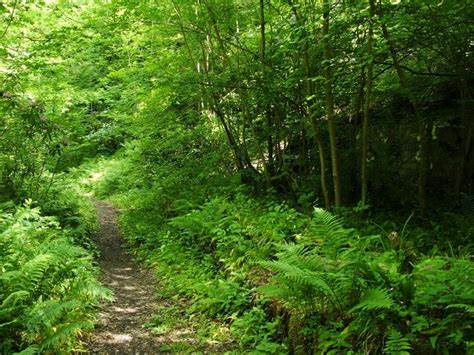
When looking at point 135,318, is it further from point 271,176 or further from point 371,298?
point 271,176

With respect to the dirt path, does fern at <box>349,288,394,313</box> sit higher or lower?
higher

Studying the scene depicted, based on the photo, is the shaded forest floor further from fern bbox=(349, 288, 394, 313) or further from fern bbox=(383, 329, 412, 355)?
fern bbox=(383, 329, 412, 355)

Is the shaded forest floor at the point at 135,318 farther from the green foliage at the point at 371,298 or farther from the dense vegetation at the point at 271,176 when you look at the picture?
the green foliage at the point at 371,298

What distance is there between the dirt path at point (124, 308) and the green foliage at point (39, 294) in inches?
13.3

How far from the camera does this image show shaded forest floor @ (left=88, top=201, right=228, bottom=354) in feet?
17.8

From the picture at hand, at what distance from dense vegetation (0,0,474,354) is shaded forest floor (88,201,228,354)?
0.87 ft

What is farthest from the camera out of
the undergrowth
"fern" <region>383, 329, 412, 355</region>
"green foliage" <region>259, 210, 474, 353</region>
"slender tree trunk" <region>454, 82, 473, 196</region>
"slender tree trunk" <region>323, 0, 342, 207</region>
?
"slender tree trunk" <region>454, 82, 473, 196</region>

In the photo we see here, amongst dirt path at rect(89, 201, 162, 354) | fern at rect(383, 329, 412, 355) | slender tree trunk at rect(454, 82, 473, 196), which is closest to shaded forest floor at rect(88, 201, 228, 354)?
dirt path at rect(89, 201, 162, 354)

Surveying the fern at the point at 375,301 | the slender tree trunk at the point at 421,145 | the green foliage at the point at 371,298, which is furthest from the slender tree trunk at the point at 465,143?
the fern at the point at 375,301

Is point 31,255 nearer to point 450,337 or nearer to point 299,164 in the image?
point 450,337

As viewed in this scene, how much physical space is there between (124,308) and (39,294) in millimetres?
1721

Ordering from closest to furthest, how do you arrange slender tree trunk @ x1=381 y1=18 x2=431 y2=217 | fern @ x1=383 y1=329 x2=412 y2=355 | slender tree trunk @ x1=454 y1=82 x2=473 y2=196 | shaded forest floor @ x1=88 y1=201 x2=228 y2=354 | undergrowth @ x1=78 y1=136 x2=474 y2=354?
1. fern @ x1=383 y1=329 x2=412 y2=355
2. undergrowth @ x1=78 y1=136 x2=474 y2=354
3. shaded forest floor @ x1=88 y1=201 x2=228 y2=354
4. slender tree trunk @ x1=381 y1=18 x2=431 y2=217
5. slender tree trunk @ x1=454 y1=82 x2=473 y2=196

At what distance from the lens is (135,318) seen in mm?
6367

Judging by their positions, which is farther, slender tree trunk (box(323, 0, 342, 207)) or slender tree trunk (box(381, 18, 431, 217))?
slender tree trunk (box(381, 18, 431, 217))
